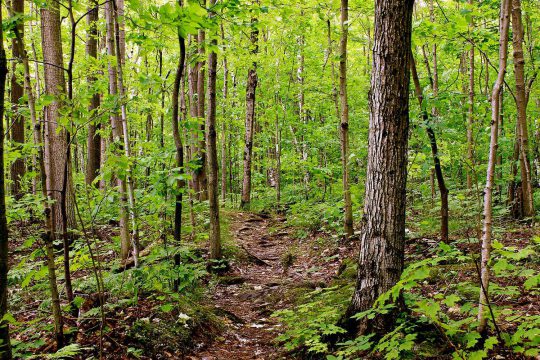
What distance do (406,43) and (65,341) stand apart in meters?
4.34

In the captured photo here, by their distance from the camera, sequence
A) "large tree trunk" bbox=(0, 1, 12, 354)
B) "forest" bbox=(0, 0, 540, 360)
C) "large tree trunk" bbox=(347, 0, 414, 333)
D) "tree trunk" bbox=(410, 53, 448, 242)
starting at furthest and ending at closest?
"tree trunk" bbox=(410, 53, 448, 242) → "large tree trunk" bbox=(347, 0, 414, 333) → "forest" bbox=(0, 0, 540, 360) → "large tree trunk" bbox=(0, 1, 12, 354)

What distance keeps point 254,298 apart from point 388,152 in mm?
4017

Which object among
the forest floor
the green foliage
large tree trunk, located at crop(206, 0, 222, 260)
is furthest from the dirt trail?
large tree trunk, located at crop(206, 0, 222, 260)

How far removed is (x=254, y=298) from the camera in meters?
6.58

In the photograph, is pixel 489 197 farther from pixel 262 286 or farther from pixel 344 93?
pixel 344 93

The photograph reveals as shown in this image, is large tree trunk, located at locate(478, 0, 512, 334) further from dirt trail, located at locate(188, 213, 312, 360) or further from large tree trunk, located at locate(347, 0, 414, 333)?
dirt trail, located at locate(188, 213, 312, 360)

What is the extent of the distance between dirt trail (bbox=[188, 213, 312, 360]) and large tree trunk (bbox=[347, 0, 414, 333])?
149 cm

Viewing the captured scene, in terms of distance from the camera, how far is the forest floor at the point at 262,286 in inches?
181

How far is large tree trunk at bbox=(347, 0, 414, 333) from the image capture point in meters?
3.64

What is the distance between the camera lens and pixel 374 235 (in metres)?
3.70

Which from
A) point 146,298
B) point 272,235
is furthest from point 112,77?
point 272,235

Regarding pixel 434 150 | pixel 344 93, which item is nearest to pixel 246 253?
pixel 344 93

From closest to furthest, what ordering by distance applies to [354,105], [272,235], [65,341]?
[65,341]
[272,235]
[354,105]

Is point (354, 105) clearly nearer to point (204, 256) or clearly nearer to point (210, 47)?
point (204, 256)
